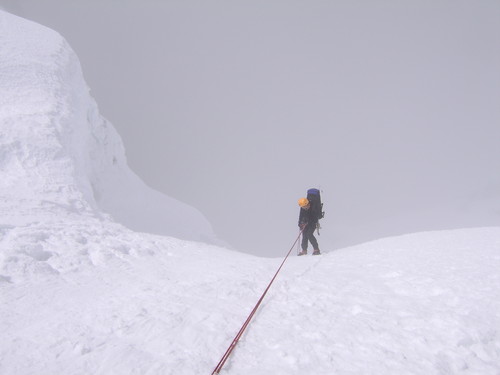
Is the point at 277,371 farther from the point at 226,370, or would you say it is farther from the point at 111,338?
the point at 111,338

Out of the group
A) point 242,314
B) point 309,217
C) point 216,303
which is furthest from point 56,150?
point 242,314

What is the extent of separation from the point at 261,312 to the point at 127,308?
1747mm

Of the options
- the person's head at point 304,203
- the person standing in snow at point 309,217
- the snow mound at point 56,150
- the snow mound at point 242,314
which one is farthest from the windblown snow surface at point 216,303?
the person's head at point 304,203

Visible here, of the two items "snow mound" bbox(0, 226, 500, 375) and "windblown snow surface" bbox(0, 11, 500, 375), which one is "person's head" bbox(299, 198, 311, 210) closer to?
"windblown snow surface" bbox(0, 11, 500, 375)

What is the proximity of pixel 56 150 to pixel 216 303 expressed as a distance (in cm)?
979

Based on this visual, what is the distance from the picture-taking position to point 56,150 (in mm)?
11344

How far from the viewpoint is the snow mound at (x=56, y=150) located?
9344 mm

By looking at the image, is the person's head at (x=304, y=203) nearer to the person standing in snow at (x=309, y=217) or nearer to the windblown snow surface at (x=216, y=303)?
the person standing in snow at (x=309, y=217)

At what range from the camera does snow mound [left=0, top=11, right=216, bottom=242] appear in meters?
9.34

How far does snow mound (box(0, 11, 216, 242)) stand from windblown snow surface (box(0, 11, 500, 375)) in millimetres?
139

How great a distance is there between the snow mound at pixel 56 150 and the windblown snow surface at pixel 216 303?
Result: 0.46ft

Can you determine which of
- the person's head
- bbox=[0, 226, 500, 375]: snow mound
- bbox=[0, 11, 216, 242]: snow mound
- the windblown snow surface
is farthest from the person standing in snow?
bbox=[0, 11, 216, 242]: snow mound

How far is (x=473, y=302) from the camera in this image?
420 centimetres

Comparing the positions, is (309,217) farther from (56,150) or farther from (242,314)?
(56,150)
